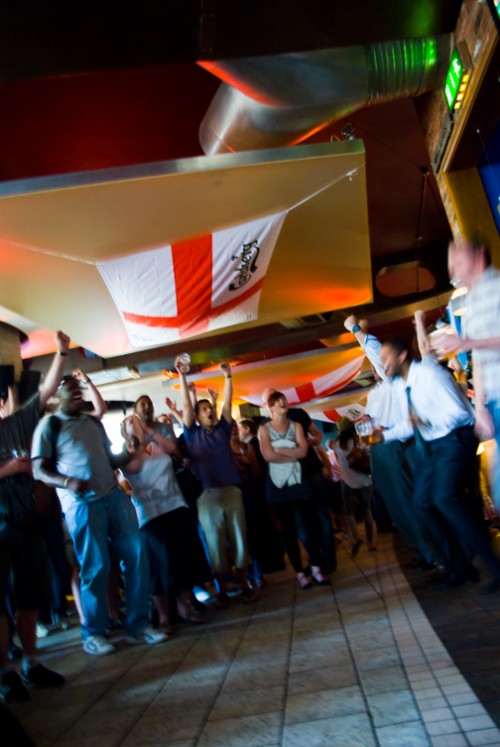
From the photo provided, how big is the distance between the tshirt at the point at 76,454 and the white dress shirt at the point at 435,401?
7.77 ft

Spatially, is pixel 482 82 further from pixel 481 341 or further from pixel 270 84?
pixel 481 341

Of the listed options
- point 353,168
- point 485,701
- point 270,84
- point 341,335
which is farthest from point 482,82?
point 341,335

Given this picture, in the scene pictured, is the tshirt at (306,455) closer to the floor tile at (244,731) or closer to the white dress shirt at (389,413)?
the white dress shirt at (389,413)

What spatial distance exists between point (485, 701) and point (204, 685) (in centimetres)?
152

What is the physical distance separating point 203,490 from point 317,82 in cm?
364

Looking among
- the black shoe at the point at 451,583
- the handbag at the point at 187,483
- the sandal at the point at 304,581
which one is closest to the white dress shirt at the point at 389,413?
the black shoe at the point at 451,583

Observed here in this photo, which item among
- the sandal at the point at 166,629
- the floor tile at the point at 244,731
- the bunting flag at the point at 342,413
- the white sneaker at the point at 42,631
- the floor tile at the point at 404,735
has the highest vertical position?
the bunting flag at the point at 342,413

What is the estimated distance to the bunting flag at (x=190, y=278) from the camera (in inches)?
206

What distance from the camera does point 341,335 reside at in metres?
12.4

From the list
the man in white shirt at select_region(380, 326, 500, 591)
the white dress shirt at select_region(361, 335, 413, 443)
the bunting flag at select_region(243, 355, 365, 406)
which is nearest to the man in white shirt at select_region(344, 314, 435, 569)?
the white dress shirt at select_region(361, 335, 413, 443)

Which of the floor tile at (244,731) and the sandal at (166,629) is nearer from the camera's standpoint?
the floor tile at (244,731)

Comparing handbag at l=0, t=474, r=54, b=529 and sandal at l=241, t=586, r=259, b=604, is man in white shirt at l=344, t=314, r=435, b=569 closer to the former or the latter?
sandal at l=241, t=586, r=259, b=604

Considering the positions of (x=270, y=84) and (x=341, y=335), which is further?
(x=341, y=335)

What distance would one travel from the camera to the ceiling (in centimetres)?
386
